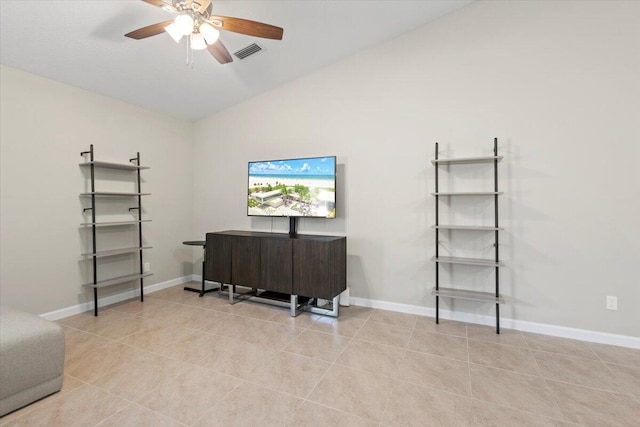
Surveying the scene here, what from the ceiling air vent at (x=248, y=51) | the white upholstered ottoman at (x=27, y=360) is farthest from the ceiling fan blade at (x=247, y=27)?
the white upholstered ottoman at (x=27, y=360)

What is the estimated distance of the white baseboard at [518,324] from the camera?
250cm

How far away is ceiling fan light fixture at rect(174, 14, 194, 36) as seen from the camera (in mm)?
1877

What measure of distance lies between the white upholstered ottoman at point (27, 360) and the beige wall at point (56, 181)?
3.95 ft

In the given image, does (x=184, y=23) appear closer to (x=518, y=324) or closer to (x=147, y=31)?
(x=147, y=31)

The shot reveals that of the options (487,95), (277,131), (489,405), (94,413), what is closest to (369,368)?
(489,405)

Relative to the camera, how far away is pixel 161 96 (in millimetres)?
3729

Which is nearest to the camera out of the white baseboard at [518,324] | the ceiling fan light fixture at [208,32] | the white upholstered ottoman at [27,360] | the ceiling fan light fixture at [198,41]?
the white upholstered ottoman at [27,360]

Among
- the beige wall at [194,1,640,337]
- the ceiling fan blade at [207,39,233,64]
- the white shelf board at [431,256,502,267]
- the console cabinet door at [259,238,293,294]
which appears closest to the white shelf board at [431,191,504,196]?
the beige wall at [194,1,640,337]

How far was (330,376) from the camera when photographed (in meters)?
2.08

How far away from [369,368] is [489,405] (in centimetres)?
77

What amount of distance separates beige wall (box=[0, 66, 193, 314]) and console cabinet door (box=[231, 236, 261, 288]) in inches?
56.6

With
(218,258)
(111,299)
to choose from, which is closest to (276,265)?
(218,258)

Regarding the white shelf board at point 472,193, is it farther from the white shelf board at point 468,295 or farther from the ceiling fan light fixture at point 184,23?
the ceiling fan light fixture at point 184,23

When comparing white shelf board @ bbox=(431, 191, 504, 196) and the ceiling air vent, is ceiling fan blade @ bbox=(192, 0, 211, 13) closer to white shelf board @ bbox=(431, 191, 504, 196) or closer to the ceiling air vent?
the ceiling air vent
